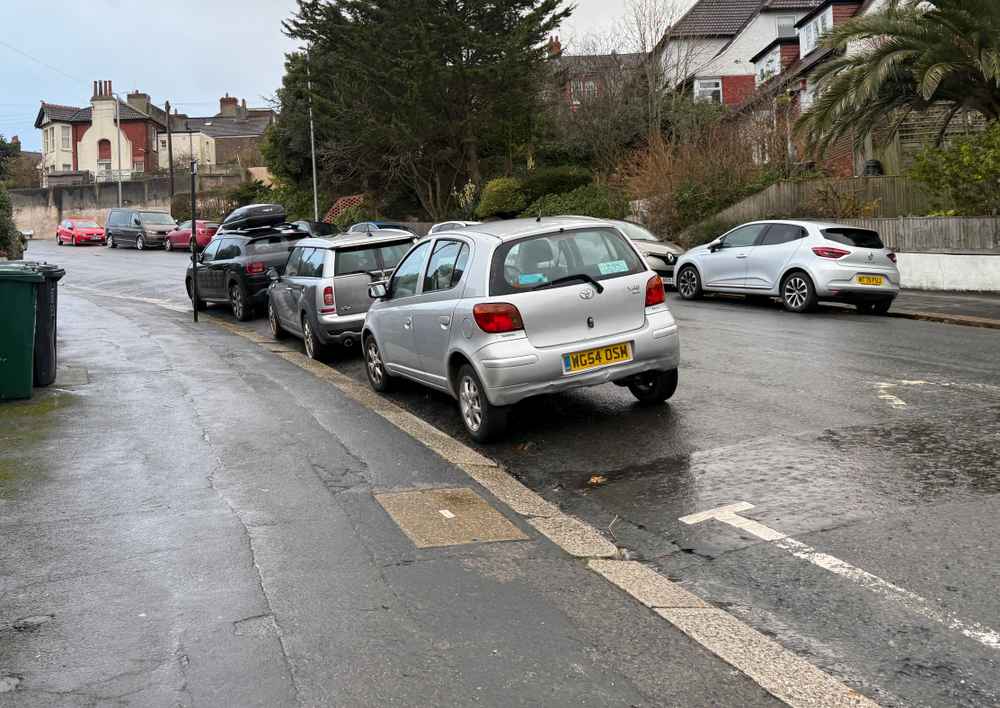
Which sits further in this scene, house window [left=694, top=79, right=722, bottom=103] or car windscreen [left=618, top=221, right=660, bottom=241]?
house window [left=694, top=79, right=722, bottom=103]

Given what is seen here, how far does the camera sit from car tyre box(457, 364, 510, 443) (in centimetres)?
803

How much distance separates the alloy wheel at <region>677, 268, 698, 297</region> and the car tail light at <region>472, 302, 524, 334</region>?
38.7ft

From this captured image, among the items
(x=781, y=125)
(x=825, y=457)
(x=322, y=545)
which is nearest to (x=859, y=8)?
(x=781, y=125)

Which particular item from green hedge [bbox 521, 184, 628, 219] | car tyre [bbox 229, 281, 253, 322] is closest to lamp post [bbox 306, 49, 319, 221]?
green hedge [bbox 521, 184, 628, 219]

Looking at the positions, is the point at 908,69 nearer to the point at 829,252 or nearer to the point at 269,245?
the point at 829,252

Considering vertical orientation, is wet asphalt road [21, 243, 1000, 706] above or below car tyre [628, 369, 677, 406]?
below

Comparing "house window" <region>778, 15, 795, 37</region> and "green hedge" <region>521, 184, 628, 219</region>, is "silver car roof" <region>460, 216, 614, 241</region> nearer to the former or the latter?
"green hedge" <region>521, 184, 628, 219</region>

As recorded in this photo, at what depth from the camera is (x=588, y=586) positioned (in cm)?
501

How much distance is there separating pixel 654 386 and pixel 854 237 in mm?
8769

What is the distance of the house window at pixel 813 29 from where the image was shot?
37.8 m

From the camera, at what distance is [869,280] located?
16.0m

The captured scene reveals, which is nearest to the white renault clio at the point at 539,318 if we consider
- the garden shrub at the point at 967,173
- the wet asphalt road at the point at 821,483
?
the wet asphalt road at the point at 821,483

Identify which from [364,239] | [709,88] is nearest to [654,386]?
[364,239]

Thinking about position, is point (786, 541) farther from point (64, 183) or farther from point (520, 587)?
point (64, 183)
